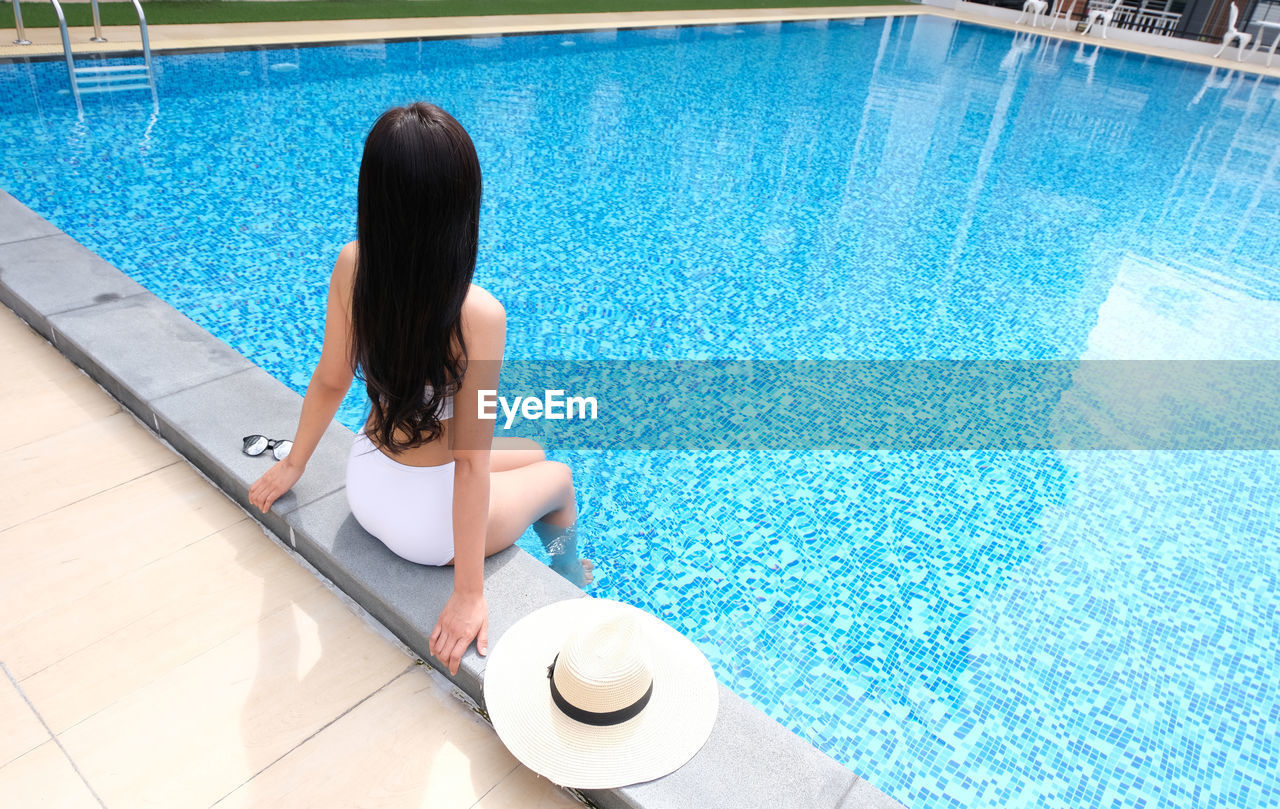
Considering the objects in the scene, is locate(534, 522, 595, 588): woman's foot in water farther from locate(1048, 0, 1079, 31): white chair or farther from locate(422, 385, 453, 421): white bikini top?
locate(1048, 0, 1079, 31): white chair

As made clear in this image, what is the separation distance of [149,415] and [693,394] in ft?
7.82

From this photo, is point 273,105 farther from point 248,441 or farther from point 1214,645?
point 1214,645

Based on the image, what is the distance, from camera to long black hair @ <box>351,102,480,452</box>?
1.29 meters

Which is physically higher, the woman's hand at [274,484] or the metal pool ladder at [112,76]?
the woman's hand at [274,484]

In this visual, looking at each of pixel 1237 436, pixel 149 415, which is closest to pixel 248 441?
pixel 149 415

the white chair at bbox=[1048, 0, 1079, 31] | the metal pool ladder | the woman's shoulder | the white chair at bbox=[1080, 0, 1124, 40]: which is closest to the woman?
the woman's shoulder

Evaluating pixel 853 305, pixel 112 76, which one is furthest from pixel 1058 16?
pixel 112 76

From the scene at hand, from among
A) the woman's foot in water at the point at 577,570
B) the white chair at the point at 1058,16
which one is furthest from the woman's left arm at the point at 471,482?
the white chair at the point at 1058,16

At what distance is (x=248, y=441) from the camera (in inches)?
94.7

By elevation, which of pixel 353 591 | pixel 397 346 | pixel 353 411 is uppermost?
pixel 397 346

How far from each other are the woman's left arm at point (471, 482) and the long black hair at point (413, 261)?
0.12 ft

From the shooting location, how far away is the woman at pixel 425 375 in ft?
4.33

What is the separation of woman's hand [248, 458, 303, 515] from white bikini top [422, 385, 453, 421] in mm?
716

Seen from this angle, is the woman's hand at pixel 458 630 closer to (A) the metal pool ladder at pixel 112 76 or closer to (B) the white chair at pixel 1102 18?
(A) the metal pool ladder at pixel 112 76
